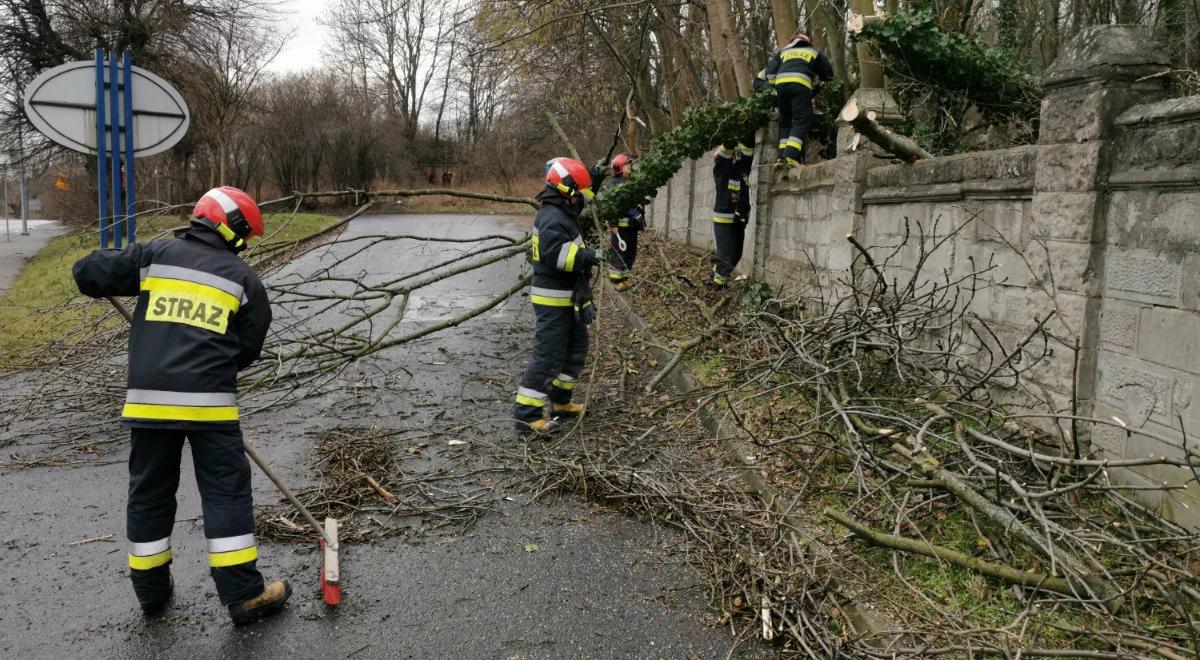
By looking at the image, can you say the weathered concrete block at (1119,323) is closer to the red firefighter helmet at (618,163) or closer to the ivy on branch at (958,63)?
the ivy on branch at (958,63)

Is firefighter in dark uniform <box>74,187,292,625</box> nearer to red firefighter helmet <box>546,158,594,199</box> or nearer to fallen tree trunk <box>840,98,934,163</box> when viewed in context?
red firefighter helmet <box>546,158,594,199</box>

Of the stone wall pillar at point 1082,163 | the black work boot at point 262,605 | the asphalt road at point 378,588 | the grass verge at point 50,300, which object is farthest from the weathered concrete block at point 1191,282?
the grass verge at point 50,300

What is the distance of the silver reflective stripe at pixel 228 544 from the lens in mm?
3264

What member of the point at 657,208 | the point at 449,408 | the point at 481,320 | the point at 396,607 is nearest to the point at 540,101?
the point at 657,208

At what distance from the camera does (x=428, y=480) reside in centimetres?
483

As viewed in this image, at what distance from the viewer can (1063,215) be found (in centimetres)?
406

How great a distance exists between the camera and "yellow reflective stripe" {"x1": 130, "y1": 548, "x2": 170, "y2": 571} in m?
3.27

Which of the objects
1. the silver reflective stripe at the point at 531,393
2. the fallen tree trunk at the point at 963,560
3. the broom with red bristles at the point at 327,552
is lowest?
the broom with red bristles at the point at 327,552

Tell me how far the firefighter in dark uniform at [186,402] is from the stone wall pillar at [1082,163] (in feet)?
12.9

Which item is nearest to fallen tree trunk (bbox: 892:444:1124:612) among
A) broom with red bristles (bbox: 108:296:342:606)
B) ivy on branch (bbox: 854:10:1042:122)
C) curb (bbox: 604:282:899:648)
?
curb (bbox: 604:282:899:648)

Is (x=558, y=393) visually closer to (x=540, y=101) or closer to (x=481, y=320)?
(x=481, y=320)

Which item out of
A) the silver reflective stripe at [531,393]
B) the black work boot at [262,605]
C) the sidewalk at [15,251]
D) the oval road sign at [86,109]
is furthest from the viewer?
the sidewalk at [15,251]

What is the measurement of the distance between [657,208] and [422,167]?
2216 cm

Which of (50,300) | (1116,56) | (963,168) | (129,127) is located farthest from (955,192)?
(50,300)
